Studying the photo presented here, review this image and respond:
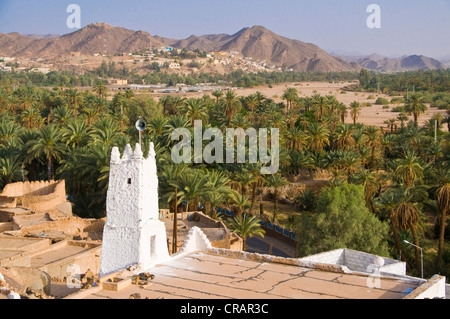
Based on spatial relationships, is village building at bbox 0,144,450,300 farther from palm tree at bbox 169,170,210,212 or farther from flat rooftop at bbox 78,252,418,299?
palm tree at bbox 169,170,210,212

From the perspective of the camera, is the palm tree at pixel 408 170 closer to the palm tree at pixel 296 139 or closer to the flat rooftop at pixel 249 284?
the palm tree at pixel 296 139

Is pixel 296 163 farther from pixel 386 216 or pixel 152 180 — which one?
pixel 152 180

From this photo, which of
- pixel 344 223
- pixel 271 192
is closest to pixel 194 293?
pixel 344 223

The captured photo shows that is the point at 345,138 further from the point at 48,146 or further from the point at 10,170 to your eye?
the point at 10,170

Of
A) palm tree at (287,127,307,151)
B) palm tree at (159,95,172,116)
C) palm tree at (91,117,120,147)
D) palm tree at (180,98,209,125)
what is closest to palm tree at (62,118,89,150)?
palm tree at (91,117,120,147)

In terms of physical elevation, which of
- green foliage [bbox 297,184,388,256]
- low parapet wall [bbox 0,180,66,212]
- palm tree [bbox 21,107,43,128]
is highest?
palm tree [bbox 21,107,43,128]
